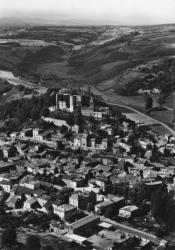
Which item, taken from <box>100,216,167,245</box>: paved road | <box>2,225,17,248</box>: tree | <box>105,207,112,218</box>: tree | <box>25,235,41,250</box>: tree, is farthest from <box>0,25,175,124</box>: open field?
<box>25,235,41,250</box>: tree

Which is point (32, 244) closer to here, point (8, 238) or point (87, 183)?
point (8, 238)

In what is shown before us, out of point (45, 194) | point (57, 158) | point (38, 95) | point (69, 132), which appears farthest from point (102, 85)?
point (45, 194)

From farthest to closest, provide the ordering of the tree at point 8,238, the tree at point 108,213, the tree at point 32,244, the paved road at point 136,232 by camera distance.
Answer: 1. the tree at point 108,213
2. the paved road at point 136,232
3. the tree at point 8,238
4. the tree at point 32,244

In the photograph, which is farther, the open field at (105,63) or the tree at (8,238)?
the open field at (105,63)

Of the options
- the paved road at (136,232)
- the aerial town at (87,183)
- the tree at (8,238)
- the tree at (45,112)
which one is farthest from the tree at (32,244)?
the tree at (45,112)

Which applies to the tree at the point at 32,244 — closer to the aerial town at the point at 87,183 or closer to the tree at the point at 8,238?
the aerial town at the point at 87,183

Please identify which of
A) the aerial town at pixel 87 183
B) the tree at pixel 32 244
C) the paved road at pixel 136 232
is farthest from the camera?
the aerial town at pixel 87 183

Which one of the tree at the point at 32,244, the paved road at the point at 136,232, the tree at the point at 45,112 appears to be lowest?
the paved road at the point at 136,232

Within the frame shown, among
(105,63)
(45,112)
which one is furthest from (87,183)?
(105,63)

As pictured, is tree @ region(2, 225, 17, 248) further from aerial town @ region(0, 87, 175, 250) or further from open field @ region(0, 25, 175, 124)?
open field @ region(0, 25, 175, 124)
